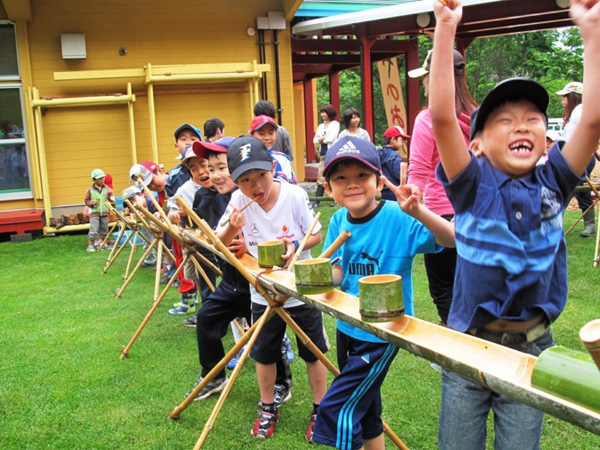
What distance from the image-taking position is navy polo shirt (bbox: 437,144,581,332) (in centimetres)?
193

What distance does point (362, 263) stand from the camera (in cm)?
268

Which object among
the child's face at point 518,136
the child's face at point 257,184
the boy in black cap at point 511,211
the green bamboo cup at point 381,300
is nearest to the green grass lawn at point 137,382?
the child's face at point 257,184

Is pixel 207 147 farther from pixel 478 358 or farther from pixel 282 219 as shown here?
pixel 478 358

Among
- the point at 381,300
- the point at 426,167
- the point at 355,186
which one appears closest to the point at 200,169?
the point at 426,167

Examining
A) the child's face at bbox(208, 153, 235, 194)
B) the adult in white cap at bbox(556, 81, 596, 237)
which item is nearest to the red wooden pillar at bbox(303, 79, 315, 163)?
the adult in white cap at bbox(556, 81, 596, 237)

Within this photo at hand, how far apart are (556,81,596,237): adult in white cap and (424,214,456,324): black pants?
99cm

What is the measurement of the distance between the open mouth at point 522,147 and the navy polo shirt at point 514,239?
0.30ft

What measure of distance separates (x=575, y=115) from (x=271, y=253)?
4329 mm

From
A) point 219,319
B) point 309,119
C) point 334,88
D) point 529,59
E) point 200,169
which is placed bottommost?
point 219,319

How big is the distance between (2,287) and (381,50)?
11.4 m

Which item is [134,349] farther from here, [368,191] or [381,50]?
[381,50]

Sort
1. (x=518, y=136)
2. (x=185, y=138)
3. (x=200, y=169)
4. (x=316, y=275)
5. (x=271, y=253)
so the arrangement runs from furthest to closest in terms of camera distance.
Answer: (x=185, y=138) → (x=200, y=169) → (x=271, y=253) → (x=316, y=275) → (x=518, y=136)

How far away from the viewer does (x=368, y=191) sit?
2.64m

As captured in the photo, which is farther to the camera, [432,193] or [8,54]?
[8,54]
